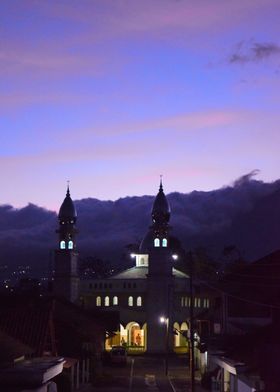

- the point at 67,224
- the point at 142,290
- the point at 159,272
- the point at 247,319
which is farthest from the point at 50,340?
the point at 142,290

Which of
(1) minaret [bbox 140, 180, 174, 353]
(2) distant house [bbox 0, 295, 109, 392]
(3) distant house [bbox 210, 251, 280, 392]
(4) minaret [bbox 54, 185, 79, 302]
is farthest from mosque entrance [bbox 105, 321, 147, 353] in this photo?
(3) distant house [bbox 210, 251, 280, 392]

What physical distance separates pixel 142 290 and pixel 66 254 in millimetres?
12781

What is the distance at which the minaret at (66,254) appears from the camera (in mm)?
111250

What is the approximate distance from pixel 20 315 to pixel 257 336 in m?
14.2

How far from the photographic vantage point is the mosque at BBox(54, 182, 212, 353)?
103000mm

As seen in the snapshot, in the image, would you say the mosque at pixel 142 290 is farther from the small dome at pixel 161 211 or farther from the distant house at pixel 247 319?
the distant house at pixel 247 319

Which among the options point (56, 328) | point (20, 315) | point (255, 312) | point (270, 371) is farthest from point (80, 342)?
point (270, 371)

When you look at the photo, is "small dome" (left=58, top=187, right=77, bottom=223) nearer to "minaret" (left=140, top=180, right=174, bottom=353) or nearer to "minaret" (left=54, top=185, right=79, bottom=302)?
"minaret" (left=54, top=185, right=79, bottom=302)

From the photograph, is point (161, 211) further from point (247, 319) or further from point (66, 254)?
point (247, 319)

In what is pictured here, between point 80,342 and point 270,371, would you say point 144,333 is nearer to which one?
point 80,342

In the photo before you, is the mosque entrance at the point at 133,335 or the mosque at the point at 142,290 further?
the mosque entrance at the point at 133,335

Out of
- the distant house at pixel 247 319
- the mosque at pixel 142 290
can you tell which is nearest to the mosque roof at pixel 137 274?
the mosque at pixel 142 290

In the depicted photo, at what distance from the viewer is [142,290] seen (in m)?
114

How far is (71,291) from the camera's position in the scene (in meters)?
111
